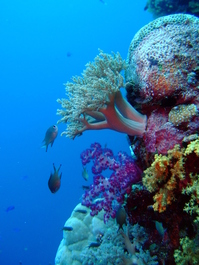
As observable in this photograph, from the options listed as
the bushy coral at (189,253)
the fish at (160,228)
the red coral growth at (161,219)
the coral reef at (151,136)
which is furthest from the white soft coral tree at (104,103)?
the bushy coral at (189,253)

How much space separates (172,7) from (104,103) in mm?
6786

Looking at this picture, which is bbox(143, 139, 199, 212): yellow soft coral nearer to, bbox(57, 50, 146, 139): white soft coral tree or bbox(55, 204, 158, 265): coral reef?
bbox(57, 50, 146, 139): white soft coral tree

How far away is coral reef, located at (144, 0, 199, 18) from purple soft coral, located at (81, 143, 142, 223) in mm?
6060

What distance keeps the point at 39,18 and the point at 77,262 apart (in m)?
106

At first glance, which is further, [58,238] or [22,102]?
[22,102]

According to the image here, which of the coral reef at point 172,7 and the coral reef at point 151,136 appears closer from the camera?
the coral reef at point 151,136

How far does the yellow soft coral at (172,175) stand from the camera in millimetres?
2277

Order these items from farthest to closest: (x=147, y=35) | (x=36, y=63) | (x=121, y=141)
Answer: (x=36, y=63) < (x=121, y=141) < (x=147, y=35)

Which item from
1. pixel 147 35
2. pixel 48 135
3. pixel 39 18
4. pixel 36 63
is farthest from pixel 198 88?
pixel 39 18

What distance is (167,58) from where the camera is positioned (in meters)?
2.78

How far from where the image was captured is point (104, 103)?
2877 mm

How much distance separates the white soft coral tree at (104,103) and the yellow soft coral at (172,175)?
73cm

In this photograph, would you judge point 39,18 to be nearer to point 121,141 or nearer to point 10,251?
point 121,141

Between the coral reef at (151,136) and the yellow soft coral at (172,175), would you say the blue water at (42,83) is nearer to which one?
the coral reef at (151,136)
